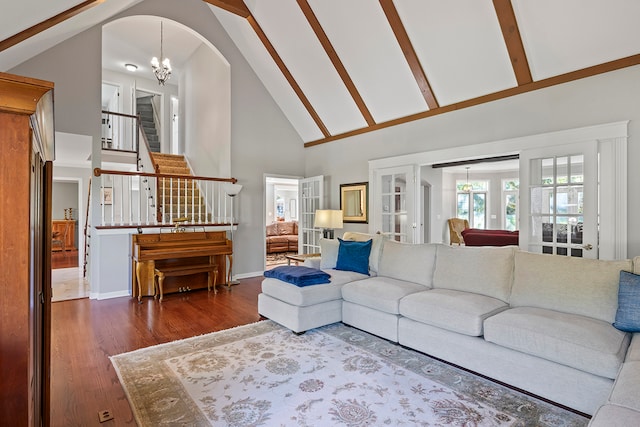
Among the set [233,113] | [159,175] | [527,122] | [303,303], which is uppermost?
[233,113]

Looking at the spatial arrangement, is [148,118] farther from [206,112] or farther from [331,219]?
[331,219]

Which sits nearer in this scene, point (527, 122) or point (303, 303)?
point (303, 303)

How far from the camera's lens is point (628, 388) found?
5.28 ft

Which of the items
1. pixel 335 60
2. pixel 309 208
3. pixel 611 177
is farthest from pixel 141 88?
pixel 611 177

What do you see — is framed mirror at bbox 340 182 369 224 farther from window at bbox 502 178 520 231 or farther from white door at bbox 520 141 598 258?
window at bbox 502 178 520 231

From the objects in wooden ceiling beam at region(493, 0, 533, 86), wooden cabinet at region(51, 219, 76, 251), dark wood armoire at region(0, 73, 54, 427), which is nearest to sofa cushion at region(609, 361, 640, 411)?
dark wood armoire at region(0, 73, 54, 427)

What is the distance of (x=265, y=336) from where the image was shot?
137 inches

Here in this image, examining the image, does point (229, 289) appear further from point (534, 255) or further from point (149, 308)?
point (534, 255)

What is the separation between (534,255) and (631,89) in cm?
209

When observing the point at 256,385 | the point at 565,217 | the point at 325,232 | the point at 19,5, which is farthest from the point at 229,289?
the point at 565,217

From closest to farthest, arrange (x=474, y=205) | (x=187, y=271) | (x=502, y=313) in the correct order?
1. (x=502, y=313)
2. (x=187, y=271)
3. (x=474, y=205)

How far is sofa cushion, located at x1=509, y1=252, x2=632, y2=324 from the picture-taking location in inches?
98.8

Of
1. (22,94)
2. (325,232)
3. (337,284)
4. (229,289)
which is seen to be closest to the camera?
(22,94)

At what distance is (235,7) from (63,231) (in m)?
8.39
